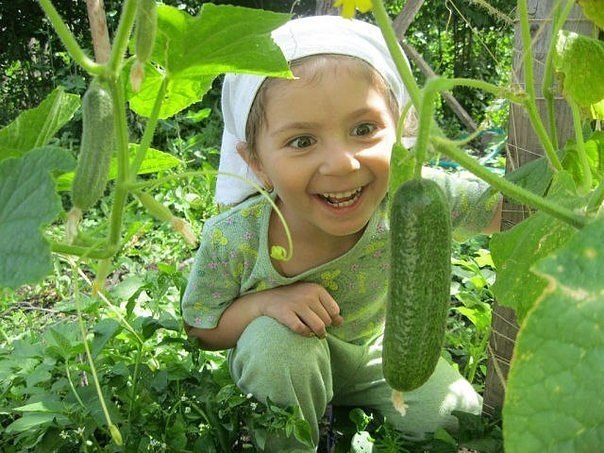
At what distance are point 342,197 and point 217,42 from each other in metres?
0.62

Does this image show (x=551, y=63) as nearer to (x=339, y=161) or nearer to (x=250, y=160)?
(x=339, y=161)

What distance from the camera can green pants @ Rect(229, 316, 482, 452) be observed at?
67.7 inches

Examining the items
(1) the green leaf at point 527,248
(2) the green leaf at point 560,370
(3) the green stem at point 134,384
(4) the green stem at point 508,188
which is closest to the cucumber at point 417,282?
(4) the green stem at point 508,188

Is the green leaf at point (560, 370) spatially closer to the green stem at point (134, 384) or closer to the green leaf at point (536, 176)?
the green leaf at point (536, 176)

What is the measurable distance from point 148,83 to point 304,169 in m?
0.37

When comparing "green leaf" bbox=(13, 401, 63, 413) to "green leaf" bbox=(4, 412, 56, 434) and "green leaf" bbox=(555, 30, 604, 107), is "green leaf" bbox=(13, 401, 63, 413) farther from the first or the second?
"green leaf" bbox=(555, 30, 604, 107)

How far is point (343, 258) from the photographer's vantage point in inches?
72.2

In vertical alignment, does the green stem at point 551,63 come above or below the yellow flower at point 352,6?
below

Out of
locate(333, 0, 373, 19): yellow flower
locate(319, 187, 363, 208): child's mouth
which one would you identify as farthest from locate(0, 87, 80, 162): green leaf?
locate(319, 187, 363, 208): child's mouth

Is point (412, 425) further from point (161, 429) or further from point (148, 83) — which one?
point (148, 83)

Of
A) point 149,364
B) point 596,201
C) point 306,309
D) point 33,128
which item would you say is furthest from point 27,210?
point 149,364

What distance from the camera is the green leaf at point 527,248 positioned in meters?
0.96

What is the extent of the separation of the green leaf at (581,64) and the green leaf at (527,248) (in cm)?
17

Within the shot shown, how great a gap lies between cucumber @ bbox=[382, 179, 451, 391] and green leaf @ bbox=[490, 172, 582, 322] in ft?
0.57
